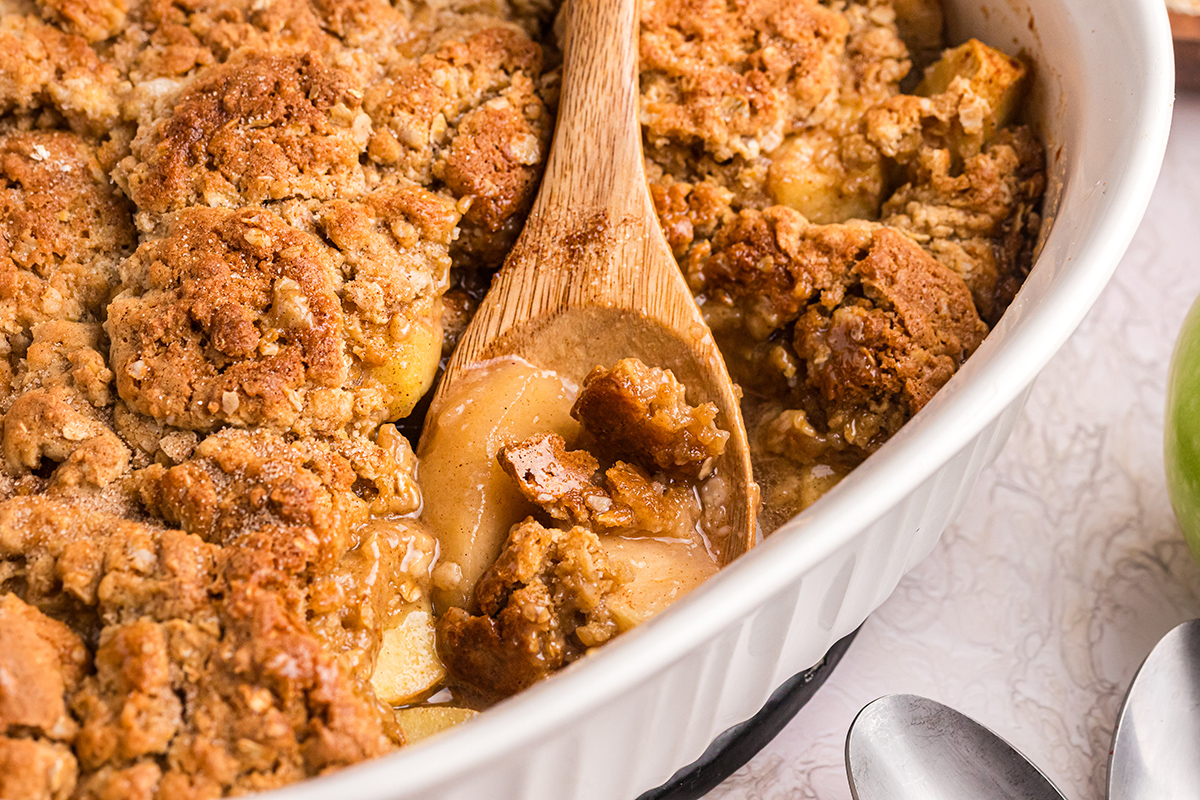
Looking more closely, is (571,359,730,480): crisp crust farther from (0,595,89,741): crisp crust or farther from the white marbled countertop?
(0,595,89,741): crisp crust

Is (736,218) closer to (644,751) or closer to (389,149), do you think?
(389,149)

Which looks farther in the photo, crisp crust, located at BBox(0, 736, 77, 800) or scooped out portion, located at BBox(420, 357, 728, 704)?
scooped out portion, located at BBox(420, 357, 728, 704)

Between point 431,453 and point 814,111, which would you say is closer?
point 431,453

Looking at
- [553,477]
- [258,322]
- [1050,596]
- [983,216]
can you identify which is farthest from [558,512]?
[1050,596]

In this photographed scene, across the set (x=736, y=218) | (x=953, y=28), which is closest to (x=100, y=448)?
(x=736, y=218)

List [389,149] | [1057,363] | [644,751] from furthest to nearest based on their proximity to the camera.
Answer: [1057,363]
[389,149]
[644,751]

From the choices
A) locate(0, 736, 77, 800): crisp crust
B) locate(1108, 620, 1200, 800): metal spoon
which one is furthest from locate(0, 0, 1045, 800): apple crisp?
locate(1108, 620, 1200, 800): metal spoon

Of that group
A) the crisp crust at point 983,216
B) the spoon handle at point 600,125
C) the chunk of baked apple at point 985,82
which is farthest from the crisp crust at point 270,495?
the chunk of baked apple at point 985,82
